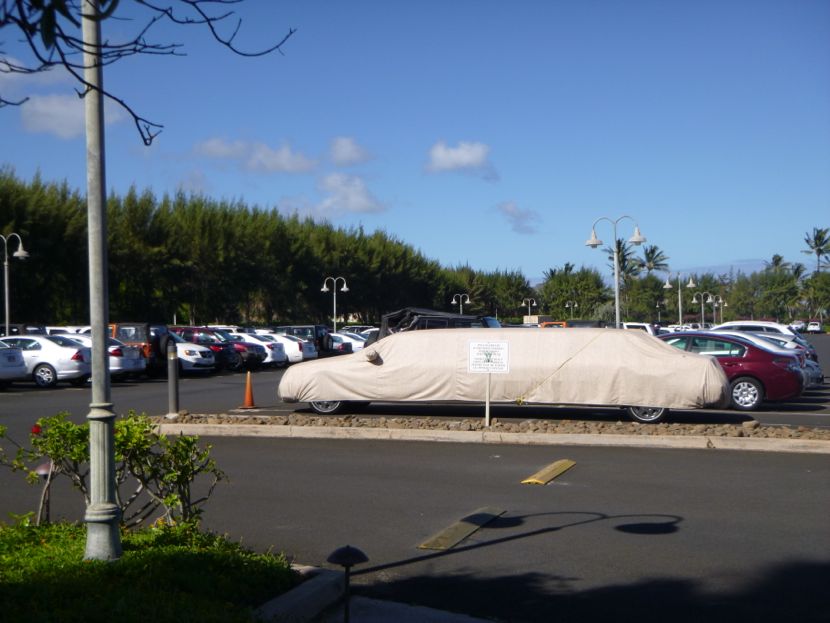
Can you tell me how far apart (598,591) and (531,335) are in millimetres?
9619

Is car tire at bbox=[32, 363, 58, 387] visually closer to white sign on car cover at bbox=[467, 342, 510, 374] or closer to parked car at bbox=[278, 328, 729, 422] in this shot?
parked car at bbox=[278, 328, 729, 422]

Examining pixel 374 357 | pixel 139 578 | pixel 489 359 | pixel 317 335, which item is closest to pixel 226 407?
pixel 374 357

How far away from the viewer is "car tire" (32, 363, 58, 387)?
27.0 meters

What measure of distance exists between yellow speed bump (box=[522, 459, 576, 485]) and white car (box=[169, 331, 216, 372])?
21844mm

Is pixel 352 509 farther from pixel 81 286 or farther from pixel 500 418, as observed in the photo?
pixel 81 286

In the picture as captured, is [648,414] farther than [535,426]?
Yes

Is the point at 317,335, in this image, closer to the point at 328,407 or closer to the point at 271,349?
the point at 271,349

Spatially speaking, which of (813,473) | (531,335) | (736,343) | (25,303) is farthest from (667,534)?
(25,303)

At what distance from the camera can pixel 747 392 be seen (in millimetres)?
A: 19141

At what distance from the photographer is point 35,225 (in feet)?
160

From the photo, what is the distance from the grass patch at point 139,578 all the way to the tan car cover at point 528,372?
912 cm

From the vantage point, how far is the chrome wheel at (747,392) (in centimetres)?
1906

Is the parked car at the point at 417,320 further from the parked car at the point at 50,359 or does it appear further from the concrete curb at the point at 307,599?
the concrete curb at the point at 307,599

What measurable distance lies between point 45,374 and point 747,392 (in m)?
18.8
